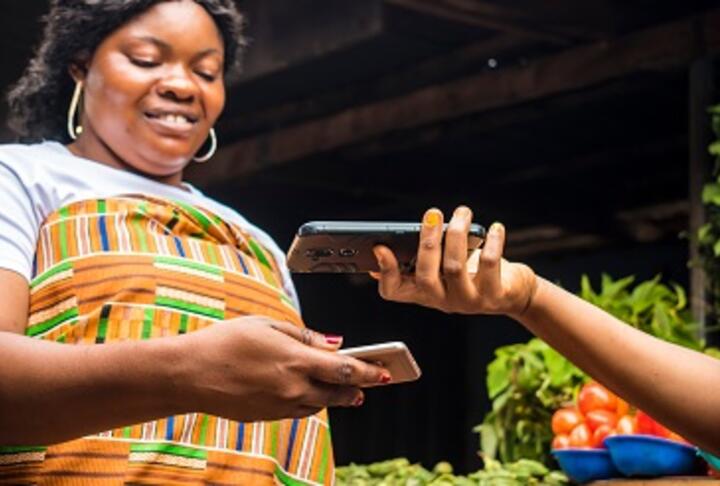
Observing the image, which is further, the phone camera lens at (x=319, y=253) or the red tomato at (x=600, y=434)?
the red tomato at (x=600, y=434)

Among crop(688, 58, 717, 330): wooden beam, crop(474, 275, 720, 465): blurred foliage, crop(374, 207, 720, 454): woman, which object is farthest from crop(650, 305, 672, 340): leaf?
crop(374, 207, 720, 454): woman

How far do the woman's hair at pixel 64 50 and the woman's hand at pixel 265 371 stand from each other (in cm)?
111

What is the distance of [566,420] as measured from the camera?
418cm

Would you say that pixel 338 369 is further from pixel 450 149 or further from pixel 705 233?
pixel 450 149

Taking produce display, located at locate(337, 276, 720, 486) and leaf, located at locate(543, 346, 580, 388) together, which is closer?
produce display, located at locate(337, 276, 720, 486)

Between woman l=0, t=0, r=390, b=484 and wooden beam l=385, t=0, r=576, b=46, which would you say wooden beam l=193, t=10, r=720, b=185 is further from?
woman l=0, t=0, r=390, b=484

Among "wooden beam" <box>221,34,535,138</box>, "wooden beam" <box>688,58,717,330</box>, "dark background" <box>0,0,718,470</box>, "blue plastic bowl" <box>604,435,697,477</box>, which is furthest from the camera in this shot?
"wooden beam" <box>221,34,535,138</box>

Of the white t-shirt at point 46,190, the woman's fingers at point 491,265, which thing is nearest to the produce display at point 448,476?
the white t-shirt at point 46,190

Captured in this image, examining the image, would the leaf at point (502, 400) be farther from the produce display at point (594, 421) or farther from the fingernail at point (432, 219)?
the fingernail at point (432, 219)

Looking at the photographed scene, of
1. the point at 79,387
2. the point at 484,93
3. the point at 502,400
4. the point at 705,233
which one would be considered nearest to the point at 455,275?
the point at 79,387

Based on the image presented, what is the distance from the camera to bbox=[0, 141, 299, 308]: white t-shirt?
7.75 ft

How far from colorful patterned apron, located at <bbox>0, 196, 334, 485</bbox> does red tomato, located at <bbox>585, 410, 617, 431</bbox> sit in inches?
64.5

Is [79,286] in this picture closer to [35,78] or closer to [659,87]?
[35,78]

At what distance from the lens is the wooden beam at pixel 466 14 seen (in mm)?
4969
